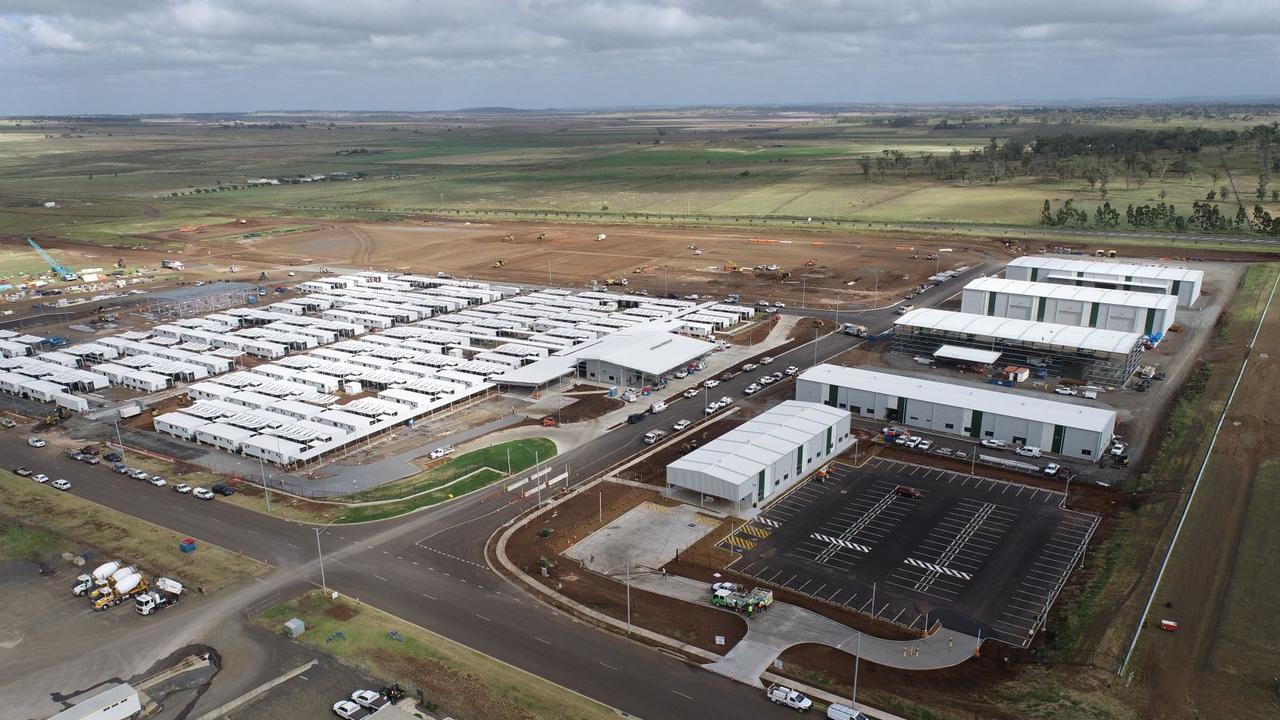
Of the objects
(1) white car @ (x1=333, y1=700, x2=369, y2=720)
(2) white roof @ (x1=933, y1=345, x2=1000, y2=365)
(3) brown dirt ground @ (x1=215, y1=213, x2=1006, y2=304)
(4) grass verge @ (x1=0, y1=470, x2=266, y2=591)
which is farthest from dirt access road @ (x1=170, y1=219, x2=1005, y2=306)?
(1) white car @ (x1=333, y1=700, x2=369, y2=720)

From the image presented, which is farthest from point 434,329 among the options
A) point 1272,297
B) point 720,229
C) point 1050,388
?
point 1272,297

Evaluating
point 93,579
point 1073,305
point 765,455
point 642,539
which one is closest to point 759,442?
point 765,455

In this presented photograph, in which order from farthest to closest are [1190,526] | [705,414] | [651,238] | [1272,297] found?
1. [651,238]
2. [1272,297]
3. [705,414]
4. [1190,526]

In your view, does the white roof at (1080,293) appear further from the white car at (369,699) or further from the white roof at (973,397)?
the white car at (369,699)

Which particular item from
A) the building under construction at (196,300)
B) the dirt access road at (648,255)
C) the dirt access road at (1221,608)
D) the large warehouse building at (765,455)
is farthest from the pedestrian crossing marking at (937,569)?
the building under construction at (196,300)

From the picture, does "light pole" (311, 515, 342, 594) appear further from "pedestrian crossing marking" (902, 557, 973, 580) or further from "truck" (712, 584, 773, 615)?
"pedestrian crossing marking" (902, 557, 973, 580)

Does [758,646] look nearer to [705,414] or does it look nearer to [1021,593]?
[1021,593]
